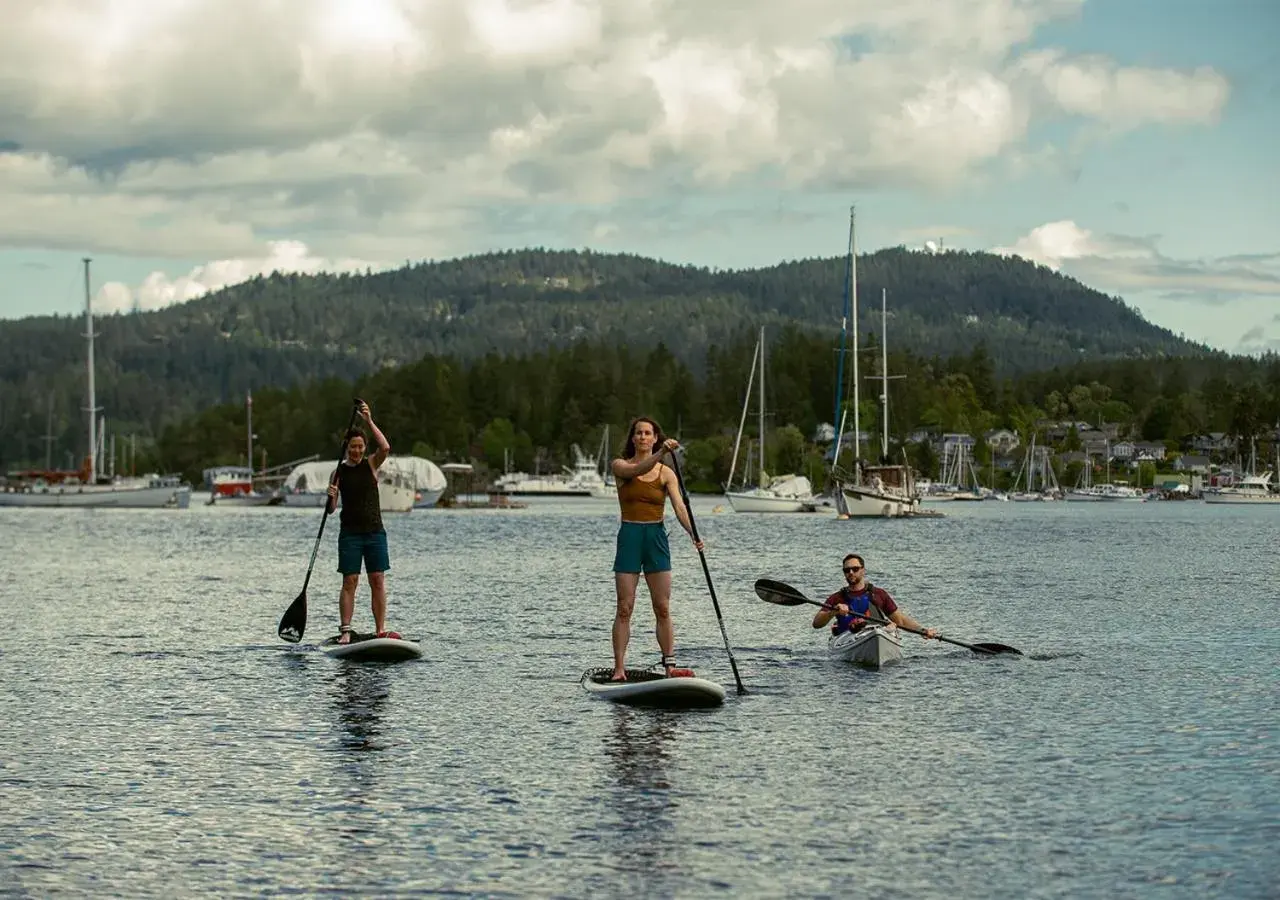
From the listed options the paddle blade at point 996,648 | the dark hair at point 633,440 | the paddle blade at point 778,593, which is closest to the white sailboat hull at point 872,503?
the paddle blade at point 996,648

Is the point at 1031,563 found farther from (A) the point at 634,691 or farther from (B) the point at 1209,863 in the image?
(B) the point at 1209,863

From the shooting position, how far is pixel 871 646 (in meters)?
24.2

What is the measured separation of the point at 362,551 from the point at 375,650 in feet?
6.21

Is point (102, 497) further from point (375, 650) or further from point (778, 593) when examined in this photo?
point (778, 593)

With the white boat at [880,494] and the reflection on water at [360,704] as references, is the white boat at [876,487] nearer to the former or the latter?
the white boat at [880,494]

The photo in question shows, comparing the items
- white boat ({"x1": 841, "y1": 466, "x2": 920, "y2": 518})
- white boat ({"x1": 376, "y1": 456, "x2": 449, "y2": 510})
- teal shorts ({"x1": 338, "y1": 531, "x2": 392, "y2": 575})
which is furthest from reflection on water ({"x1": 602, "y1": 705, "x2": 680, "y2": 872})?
white boat ({"x1": 376, "y1": 456, "x2": 449, "y2": 510})

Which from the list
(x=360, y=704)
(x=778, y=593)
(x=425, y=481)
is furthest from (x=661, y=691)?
(x=425, y=481)

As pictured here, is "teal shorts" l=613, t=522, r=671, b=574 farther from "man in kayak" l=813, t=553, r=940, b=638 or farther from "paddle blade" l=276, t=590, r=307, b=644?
"paddle blade" l=276, t=590, r=307, b=644

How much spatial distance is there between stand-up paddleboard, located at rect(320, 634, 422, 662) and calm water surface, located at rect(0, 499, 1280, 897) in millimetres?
380

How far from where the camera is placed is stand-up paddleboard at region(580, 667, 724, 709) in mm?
19344

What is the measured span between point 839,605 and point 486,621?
1108 cm

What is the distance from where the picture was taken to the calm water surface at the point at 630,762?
11.7 metres

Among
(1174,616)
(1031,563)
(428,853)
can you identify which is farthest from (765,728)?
(1031,563)

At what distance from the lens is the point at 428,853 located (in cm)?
1215
